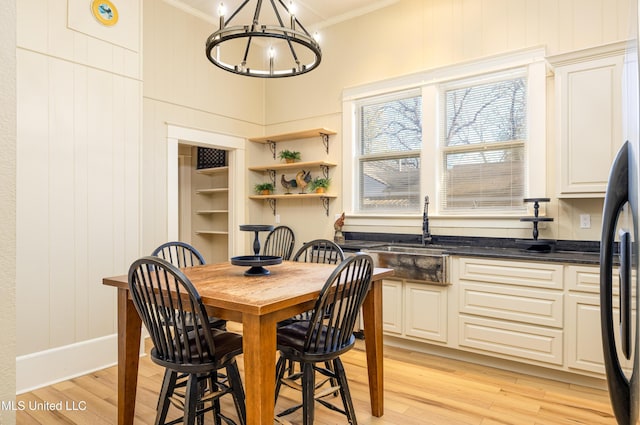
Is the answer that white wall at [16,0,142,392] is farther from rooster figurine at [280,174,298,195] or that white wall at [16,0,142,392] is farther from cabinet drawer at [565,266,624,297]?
cabinet drawer at [565,266,624,297]

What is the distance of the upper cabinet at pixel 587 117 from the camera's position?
2.75 meters

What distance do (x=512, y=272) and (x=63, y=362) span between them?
3.42 metres

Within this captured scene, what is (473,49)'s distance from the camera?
12.0ft

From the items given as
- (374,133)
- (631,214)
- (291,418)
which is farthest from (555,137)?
(291,418)

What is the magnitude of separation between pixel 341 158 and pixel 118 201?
2333 mm

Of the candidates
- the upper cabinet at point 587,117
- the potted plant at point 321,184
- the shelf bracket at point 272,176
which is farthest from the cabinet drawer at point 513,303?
the shelf bracket at point 272,176

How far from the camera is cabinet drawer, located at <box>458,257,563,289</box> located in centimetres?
281

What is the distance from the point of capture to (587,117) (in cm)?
285

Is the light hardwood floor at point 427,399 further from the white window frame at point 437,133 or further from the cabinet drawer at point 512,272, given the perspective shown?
the white window frame at point 437,133

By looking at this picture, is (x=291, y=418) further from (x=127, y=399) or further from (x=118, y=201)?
(x=118, y=201)

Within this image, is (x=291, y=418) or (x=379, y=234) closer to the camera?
(x=291, y=418)

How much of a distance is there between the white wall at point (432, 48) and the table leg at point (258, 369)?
8.58 ft

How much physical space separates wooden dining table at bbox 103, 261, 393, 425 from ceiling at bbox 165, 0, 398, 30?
292cm

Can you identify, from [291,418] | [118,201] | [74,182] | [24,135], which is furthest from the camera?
[118,201]
